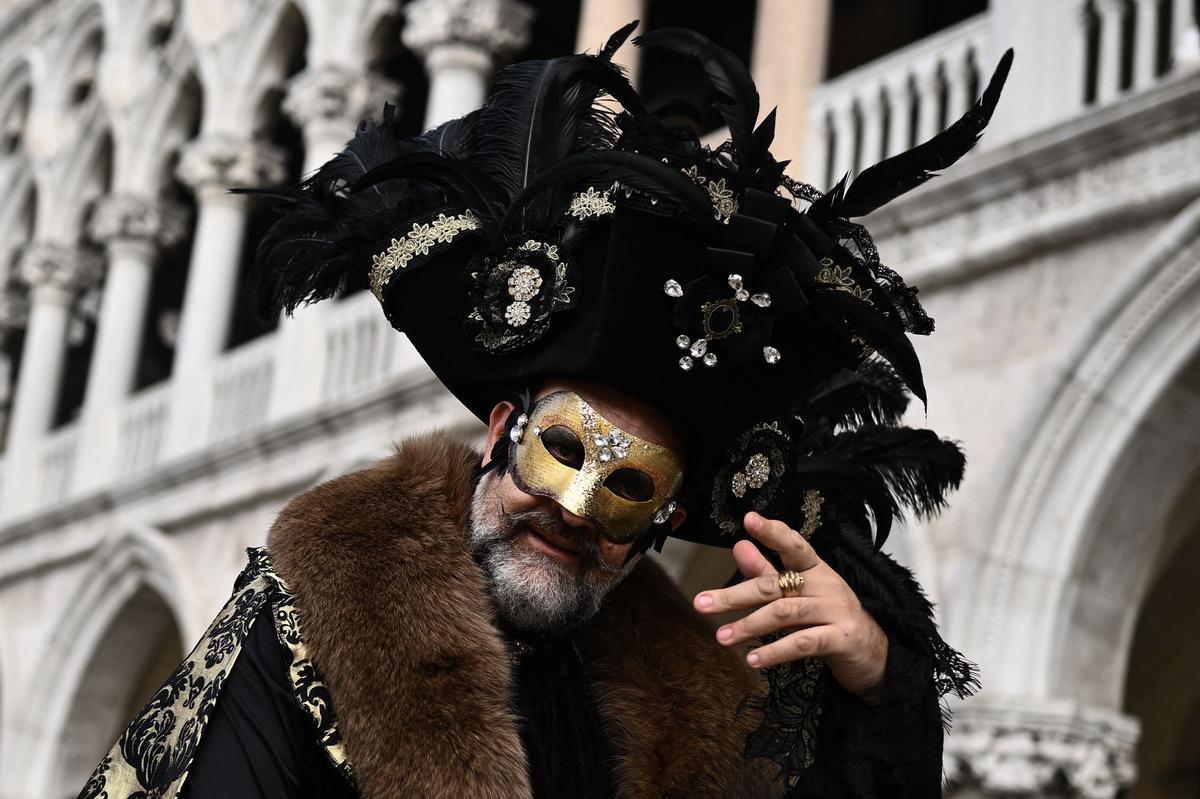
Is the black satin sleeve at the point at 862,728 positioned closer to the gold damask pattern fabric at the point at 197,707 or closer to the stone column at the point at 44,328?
the gold damask pattern fabric at the point at 197,707

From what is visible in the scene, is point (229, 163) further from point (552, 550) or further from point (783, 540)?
point (783, 540)

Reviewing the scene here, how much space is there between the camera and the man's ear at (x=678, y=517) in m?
2.00

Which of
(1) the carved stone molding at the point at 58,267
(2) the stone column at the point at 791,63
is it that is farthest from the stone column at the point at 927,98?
(1) the carved stone molding at the point at 58,267

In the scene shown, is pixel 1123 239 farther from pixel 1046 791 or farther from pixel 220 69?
pixel 220 69

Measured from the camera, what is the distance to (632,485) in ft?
6.34

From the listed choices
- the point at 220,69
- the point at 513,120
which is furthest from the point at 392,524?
the point at 220,69

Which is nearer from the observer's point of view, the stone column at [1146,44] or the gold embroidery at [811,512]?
the gold embroidery at [811,512]

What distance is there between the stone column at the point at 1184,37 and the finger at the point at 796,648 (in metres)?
3.65

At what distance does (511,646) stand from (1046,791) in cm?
322

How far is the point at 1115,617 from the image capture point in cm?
509

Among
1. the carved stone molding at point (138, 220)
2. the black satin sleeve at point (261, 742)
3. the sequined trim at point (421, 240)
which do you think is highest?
the carved stone molding at point (138, 220)

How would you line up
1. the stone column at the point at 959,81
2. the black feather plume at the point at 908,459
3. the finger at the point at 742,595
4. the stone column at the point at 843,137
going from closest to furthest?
1. the finger at the point at 742,595
2. the black feather plume at the point at 908,459
3. the stone column at the point at 959,81
4. the stone column at the point at 843,137

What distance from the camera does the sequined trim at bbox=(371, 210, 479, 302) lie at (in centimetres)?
208

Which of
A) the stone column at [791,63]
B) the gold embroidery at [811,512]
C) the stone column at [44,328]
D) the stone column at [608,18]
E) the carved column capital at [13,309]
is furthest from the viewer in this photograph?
the carved column capital at [13,309]
